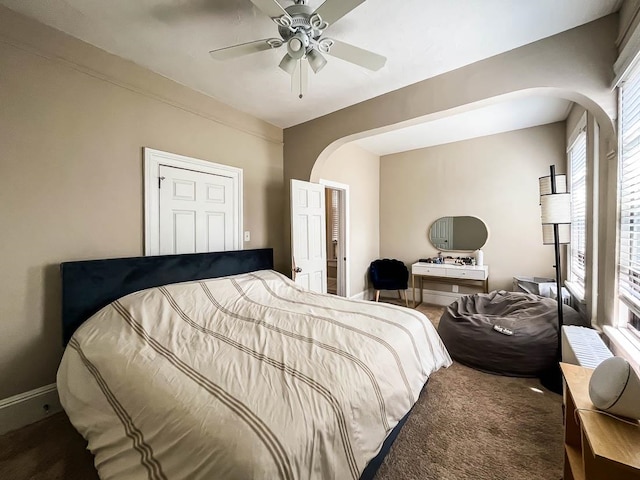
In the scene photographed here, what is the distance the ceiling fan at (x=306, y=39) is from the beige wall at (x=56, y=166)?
1.10 metres

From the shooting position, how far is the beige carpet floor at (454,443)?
142 centimetres

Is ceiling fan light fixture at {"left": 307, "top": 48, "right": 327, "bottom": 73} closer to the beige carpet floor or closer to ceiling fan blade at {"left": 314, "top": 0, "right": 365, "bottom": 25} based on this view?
ceiling fan blade at {"left": 314, "top": 0, "right": 365, "bottom": 25}

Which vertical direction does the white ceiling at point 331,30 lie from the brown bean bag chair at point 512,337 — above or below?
above

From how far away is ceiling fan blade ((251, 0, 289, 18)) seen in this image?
4.42 feet

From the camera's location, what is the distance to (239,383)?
1.15m

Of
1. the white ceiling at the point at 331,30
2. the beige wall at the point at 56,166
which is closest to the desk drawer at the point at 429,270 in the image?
the white ceiling at the point at 331,30

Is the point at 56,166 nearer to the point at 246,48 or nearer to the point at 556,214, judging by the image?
the point at 246,48

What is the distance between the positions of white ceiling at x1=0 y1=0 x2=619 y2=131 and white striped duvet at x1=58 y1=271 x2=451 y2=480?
190 centimetres

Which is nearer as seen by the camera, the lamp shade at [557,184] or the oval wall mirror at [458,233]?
the lamp shade at [557,184]

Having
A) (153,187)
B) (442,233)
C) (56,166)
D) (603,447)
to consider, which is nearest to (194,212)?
(153,187)

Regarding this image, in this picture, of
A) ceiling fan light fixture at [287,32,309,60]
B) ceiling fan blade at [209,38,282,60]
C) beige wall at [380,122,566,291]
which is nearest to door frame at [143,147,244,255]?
ceiling fan blade at [209,38,282,60]

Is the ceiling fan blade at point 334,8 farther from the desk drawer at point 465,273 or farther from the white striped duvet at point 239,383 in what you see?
the desk drawer at point 465,273

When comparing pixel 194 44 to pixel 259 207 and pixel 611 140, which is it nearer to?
pixel 259 207

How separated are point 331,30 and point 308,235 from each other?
81.2 inches
